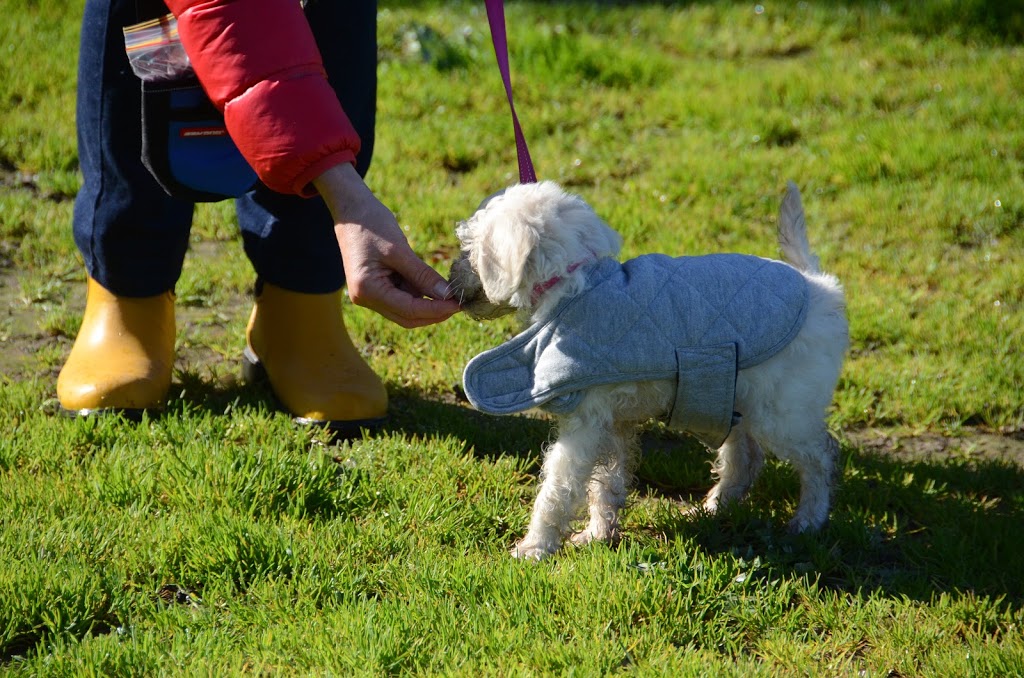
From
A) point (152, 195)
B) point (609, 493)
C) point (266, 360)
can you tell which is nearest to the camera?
point (609, 493)

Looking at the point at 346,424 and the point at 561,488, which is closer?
the point at 561,488

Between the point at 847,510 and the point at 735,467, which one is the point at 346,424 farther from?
the point at 847,510

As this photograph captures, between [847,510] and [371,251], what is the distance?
1844mm

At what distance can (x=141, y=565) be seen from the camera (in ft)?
9.37

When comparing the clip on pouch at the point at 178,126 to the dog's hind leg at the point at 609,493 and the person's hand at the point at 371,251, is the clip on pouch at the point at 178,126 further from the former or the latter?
the dog's hind leg at the point at 609,493

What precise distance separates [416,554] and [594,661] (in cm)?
68

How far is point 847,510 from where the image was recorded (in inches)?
133

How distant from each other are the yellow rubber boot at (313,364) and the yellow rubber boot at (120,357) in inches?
14.5

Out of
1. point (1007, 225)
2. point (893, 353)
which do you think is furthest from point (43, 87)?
point (1007, 225)

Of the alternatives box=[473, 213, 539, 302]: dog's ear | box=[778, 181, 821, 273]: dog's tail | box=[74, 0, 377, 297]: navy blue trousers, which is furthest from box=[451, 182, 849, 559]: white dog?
box=[74, 0, 377, 297]: navy blue trousers

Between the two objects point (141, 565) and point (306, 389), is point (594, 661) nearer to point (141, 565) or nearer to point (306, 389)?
point (141, 565)

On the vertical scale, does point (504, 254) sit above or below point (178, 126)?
below

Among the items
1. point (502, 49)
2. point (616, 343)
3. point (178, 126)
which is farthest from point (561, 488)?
point (178, 126)

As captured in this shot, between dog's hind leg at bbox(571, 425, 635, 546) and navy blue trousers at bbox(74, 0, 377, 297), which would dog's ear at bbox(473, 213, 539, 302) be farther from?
navy blue trousers at bbox(74, 0, 377, 297)
